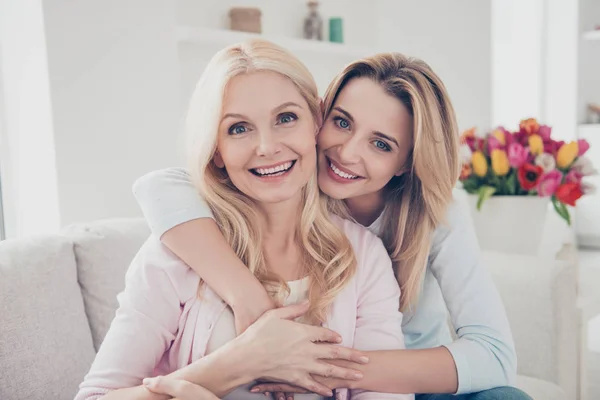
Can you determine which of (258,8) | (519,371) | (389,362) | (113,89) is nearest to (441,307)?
(389,362)

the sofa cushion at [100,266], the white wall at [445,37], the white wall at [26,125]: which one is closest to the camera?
the sofa cushion at [100,266]

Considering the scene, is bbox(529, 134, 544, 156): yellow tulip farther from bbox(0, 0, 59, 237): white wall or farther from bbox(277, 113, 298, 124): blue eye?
bbox(0, 0, 59, 237): white wall

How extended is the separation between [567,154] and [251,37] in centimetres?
139

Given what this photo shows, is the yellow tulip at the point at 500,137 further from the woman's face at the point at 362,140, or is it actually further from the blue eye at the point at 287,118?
the blue eye at the point at 287,118

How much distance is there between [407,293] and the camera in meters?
1.45

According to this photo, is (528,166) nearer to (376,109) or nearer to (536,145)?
(536,145)

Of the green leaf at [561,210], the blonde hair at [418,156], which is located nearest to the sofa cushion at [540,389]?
the blonde hair at [418,156]

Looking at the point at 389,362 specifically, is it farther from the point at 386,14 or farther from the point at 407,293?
the point at 386,14

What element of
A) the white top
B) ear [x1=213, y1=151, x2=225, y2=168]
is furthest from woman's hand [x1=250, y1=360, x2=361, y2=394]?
ear [x1=213, y1=151, x2=225, y2=168]

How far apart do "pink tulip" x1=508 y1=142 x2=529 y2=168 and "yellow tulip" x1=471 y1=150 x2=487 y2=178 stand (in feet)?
0.36

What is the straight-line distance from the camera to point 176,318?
1.26 meters

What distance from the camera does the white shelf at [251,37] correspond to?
254 cm

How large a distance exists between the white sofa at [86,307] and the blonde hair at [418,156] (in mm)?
600

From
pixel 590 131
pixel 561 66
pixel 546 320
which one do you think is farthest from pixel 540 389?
pixel 561 66
